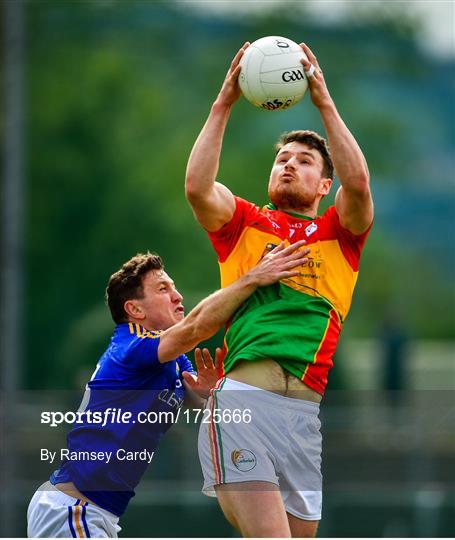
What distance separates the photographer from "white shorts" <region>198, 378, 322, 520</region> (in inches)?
273

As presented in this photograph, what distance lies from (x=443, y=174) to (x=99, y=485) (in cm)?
3150

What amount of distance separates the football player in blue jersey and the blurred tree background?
17403mm

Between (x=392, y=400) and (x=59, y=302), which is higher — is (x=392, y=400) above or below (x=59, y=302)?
below

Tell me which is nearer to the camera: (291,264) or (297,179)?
(291,264)

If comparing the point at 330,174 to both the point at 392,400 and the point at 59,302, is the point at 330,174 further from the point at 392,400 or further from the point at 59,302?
the point at 59,302

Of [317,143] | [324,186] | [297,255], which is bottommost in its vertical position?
[297,255]

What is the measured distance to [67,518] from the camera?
7.55 metres

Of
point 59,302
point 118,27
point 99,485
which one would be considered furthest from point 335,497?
point 118,27

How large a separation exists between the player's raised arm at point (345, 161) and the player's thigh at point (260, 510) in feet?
5.22

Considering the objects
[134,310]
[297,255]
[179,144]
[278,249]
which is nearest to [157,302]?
[134,310]

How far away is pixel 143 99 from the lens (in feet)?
125

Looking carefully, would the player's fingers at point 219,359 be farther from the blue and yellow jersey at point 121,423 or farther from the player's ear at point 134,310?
the player's ear at point 134,310

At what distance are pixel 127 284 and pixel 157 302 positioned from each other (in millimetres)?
218

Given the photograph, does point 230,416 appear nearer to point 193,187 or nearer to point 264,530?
point 264,530
